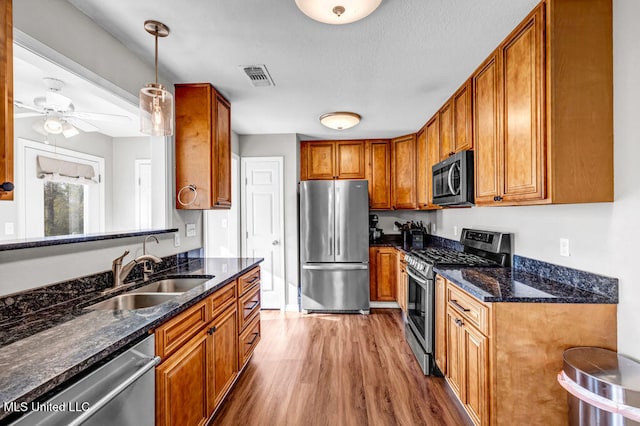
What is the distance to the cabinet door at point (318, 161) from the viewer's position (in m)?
4.59

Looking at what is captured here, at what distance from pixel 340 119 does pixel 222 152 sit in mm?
1269

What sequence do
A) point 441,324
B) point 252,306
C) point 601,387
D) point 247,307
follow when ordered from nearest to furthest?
point 601,387, point 441,324, point 247,307, point 252,306

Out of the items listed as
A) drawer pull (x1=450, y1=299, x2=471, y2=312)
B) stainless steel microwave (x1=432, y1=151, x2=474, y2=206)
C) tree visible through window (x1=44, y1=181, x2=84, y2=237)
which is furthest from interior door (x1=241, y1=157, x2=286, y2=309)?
drawer pull (x1=450, y1=299, x2=471, y2=312)

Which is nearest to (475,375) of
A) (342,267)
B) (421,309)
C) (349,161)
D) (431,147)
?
(421,309)

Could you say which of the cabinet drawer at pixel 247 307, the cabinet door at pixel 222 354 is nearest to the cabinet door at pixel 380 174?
the cabinet drawer at pixel 247 307

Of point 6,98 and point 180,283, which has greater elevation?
point 6,98

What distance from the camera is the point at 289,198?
4.27m

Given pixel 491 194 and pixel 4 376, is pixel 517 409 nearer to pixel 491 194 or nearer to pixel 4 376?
pixel 491 194

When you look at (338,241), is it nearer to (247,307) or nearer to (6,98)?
(247,307)

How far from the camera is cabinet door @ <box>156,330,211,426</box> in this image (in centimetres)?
135

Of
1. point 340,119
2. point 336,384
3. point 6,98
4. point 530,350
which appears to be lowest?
point 336,384

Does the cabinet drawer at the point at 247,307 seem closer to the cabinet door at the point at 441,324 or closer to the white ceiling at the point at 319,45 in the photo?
the cabinet door at the point at 441,324

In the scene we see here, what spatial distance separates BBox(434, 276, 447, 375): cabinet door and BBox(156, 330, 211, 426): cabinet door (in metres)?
1.65

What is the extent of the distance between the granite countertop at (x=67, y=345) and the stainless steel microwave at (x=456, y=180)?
2.06m
